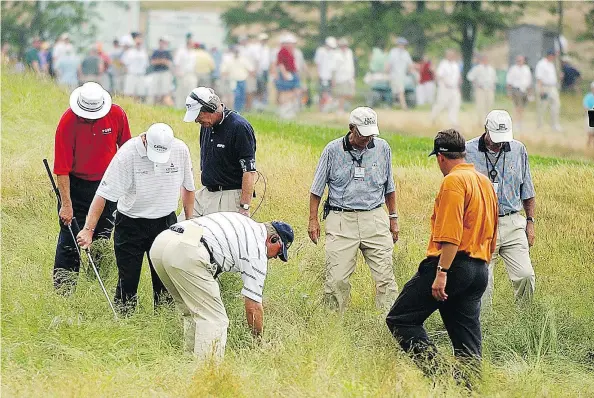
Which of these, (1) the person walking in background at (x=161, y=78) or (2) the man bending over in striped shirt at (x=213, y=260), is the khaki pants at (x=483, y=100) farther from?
(2) the man bending over in striped shirt at (x=213, y=260)

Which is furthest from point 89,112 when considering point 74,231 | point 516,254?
point 516,254

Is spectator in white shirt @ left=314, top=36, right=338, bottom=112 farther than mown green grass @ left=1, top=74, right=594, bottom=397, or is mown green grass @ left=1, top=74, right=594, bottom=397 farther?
spectator in white shirt @ left=314, top=36, right=338, bottom=112

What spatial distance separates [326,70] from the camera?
94.8ft

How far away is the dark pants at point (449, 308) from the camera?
8.55m

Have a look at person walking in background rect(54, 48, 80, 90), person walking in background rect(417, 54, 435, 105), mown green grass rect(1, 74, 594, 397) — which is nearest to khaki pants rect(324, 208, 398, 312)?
mown green grass rect(1, 74, 594, 397)

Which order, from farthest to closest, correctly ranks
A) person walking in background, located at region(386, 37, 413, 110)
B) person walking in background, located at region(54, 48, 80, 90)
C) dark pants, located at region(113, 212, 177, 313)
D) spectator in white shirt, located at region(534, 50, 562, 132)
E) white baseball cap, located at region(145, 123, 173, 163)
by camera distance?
1. person walking in background, located at region(386, 37, 413, 110)
2. person walking in background, located at region(54, 48, 80, 90)
3. spectator in white shirt, located at region(534, 50, 562, 132)
4. dark pants, located at region(113, 212, 177, 313)
5. white baseball cap, located at region(145, 123, 173, 163)

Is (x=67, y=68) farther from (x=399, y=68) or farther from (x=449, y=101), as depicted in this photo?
(x=449, y=101)

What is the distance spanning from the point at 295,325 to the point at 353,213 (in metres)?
1.54

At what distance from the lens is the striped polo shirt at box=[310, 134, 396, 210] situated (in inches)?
413

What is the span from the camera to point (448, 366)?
8.61m

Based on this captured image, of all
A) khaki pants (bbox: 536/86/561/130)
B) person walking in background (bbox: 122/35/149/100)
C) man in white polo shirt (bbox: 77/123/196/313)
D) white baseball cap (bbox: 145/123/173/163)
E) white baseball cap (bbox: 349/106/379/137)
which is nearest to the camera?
white baseball cap (bbox: 145/123/173/163)

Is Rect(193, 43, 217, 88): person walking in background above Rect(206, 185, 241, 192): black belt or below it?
above

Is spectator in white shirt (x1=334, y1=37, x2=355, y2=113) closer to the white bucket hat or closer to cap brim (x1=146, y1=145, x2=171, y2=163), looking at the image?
the white bucket hat

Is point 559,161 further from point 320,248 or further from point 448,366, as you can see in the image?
point 448,366
